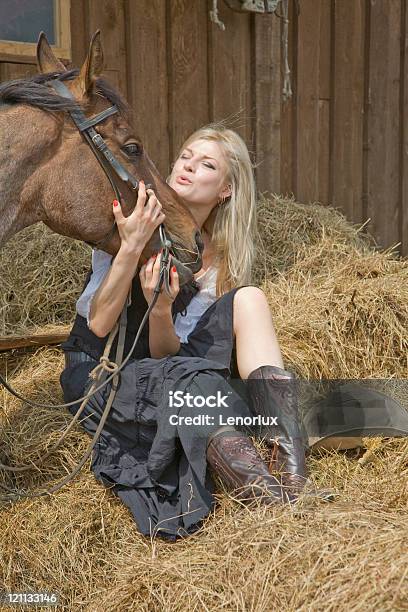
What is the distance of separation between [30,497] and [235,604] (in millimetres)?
861

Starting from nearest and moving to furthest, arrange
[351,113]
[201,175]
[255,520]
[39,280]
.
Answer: [255,520] < [201,175] < [39,280] < [351,113]

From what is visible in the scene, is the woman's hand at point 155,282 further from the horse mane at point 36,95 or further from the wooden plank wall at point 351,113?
the wooden plank wall at point 351,113

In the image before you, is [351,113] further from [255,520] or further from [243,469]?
[255,520]

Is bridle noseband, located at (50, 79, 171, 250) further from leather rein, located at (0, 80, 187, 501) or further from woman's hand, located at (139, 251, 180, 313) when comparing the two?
woman's hand, located at (139, 251, 180, 313)

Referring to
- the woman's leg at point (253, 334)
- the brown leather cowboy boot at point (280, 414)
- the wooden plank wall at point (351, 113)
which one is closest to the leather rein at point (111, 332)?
the woman's leg at point (253, 334)

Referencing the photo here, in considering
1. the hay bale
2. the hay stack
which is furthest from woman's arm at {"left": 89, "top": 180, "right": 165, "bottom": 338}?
the hay bale

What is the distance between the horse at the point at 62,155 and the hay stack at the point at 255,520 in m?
0.71

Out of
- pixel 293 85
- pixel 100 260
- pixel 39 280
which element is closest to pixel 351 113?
pixel 293 85

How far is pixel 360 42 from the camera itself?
4.93 metres

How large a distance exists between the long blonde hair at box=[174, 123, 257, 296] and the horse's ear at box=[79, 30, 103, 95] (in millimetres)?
815

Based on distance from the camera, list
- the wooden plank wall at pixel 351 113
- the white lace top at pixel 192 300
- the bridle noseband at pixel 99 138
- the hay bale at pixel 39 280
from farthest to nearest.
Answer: the wooden plank wall at pixel 351 113 → the hay bale at pixel 39 280 → the white lace top at pixel 192 300 → the bridle noseband at pixel 99 138

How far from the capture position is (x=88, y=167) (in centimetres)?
227

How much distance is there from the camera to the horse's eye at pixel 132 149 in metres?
2.33

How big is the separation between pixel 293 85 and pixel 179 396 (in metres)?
2.86
